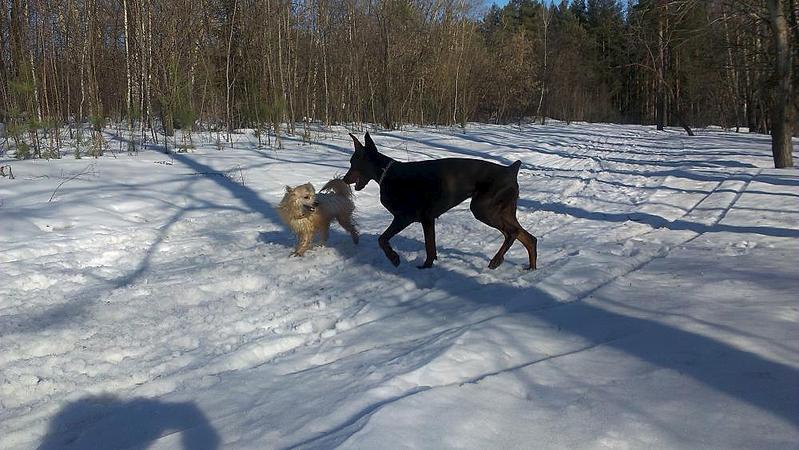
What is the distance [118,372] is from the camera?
3.51 m

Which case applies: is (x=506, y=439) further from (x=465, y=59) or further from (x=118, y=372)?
(x=465, y=59)

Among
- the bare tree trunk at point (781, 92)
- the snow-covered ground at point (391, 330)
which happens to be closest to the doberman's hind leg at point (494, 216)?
the snow-covered ground at point (391, 330)

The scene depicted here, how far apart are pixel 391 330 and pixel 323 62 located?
2028 cm

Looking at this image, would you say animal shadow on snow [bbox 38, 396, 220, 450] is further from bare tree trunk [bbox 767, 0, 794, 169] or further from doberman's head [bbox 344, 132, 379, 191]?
bare tree trunk [bbox 767, 0, 794, 169]

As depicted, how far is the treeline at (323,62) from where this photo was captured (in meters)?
12.0

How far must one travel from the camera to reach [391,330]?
13.2ft

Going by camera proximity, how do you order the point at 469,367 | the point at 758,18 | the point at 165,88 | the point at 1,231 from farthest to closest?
the point at 165,88, the point at 758,18, the point at 1,231, the point at 469,367

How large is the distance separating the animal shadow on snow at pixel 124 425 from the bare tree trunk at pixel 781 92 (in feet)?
43.8

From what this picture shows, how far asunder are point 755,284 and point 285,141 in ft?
47.2

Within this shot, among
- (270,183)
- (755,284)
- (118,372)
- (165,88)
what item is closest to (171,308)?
(118,372)

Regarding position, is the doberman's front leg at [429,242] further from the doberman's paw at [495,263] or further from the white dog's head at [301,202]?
the white dog's head at [301,202]

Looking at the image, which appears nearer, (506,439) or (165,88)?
(506,439)

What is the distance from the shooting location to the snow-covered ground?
2.63 metres

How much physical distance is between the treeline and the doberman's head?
718cm
